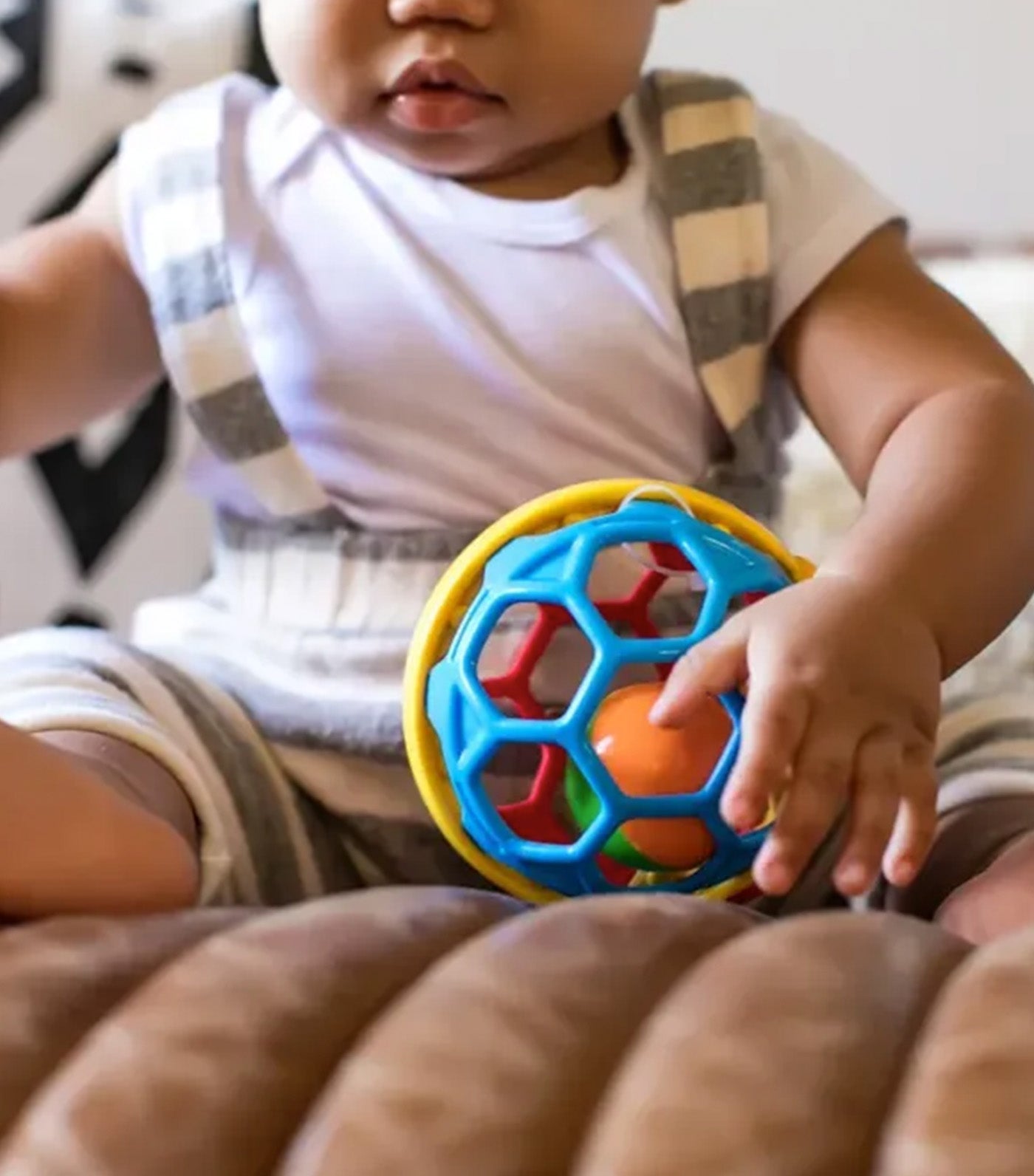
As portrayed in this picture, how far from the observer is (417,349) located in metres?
0.71

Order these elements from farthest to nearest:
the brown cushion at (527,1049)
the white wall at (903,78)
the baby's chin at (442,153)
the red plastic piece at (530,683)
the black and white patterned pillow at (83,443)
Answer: the white wall at (903,78)
the black and white patterned pillow at (83,443)
the baby's chin at (442,153)
the red plastic piece at (530,683)
the brown cushion at (527,1049)

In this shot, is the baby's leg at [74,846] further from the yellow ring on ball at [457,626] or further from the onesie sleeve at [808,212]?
the onesie sleeve at [808,212]

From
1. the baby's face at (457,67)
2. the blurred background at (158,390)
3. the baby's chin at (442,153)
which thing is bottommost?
the blurred background at (158,390)

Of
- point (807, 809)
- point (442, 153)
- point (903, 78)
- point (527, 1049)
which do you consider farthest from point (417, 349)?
point (903, 78)

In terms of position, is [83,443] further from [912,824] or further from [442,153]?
[912,824]

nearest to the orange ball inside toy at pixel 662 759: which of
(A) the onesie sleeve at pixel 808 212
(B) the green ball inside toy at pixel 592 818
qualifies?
(B) the green ball inside toy at pixel 592 818

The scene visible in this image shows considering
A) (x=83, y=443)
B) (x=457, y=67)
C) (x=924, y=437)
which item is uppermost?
(x=457, y=67)

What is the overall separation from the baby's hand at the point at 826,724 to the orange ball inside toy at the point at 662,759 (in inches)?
0.8

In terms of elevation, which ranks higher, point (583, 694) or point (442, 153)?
point (442, 153)

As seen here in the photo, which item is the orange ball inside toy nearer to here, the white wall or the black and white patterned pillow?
the black and white patterned pillow

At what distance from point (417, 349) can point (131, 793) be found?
240mm

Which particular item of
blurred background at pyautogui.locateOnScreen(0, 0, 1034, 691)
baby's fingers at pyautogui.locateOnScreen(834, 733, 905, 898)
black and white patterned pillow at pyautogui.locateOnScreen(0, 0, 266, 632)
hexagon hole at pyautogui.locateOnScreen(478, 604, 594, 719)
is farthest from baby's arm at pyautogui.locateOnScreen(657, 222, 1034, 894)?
black and white patterned pillow at pyautogui.locateOnScreen(0, 0, 266, 632)

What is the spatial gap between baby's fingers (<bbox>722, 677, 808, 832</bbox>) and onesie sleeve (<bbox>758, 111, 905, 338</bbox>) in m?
0.29

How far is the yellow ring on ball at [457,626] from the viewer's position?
580 mm
